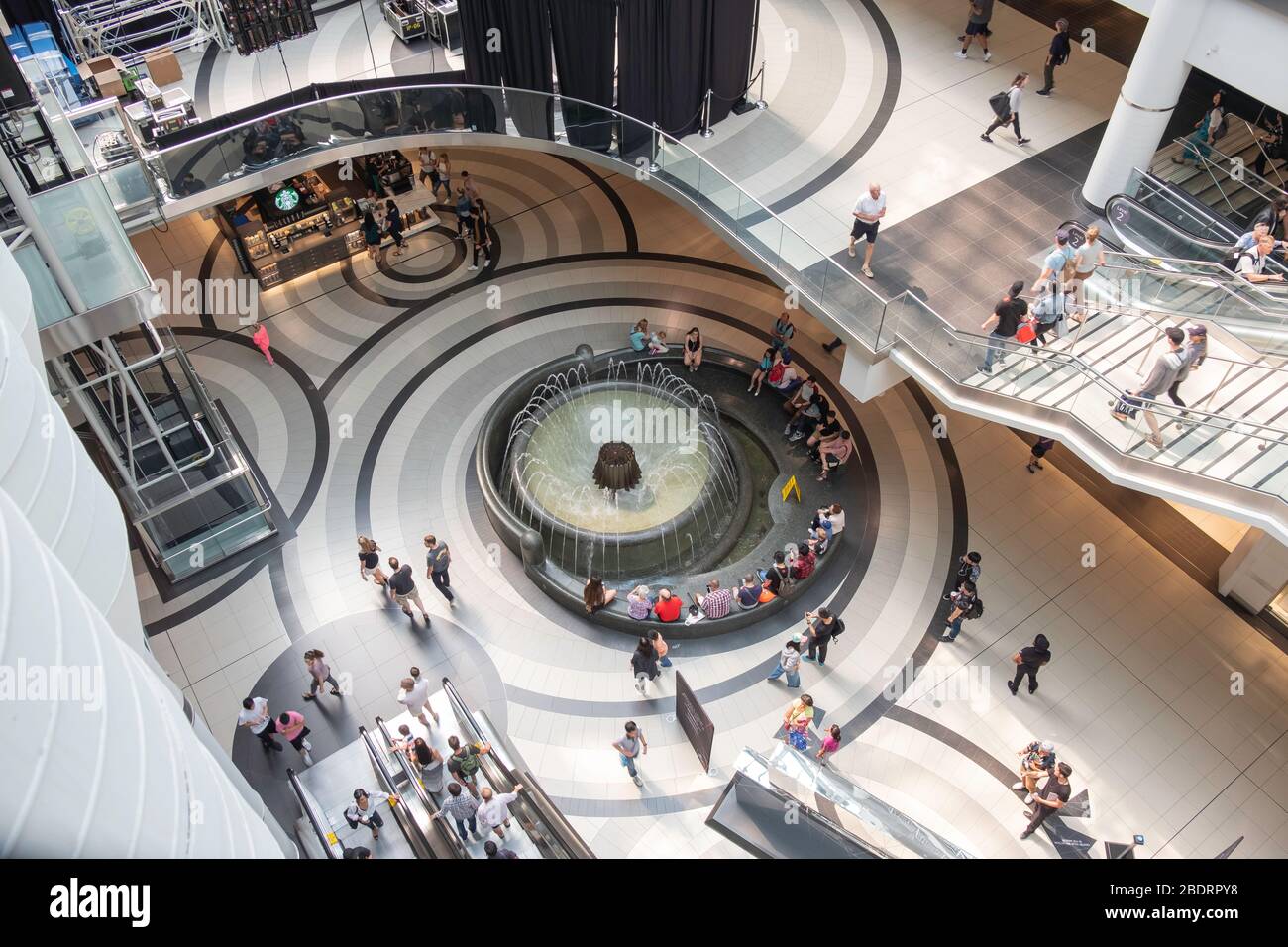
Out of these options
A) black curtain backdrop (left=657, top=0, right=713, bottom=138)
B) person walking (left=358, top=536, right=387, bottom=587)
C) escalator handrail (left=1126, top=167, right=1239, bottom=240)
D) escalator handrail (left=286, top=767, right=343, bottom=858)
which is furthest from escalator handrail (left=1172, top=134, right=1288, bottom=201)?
escalator handrail (left=286, top=767, right=343, bottom=858)

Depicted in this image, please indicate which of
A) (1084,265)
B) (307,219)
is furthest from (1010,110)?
(307,219)

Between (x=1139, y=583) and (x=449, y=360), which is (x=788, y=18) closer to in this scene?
(x=449, y=360)

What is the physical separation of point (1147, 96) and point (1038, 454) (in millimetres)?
5591

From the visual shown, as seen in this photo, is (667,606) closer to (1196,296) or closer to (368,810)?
(368,810)

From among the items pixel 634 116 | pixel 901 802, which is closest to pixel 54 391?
pixel 634 116

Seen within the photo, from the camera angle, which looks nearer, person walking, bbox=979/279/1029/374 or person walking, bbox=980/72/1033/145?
person walking, bbox=979/279/1029/374

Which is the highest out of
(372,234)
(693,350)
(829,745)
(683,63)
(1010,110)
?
(683,63)

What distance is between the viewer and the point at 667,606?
547 inches

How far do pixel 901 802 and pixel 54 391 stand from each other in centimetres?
1298

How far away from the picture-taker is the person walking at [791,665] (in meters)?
13.3

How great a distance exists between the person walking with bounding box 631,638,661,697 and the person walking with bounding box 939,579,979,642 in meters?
4.30

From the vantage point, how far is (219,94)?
17328 mm

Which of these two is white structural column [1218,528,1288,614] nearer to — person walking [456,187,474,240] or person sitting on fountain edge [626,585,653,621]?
person sitting on fountain edge [626,585,653,621]

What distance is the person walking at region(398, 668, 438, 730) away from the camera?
1251 cm
